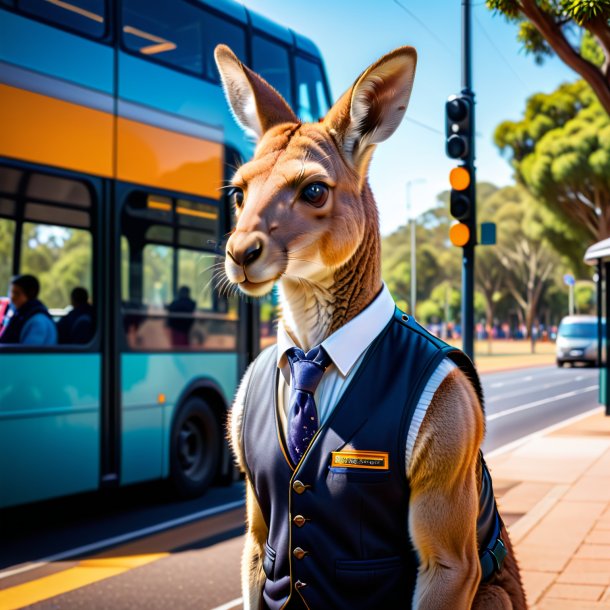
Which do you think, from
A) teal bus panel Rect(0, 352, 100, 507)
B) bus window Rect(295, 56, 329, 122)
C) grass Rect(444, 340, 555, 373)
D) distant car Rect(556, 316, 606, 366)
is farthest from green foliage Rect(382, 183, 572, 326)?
teal bus panel Rect(0, 352, 100, 507)

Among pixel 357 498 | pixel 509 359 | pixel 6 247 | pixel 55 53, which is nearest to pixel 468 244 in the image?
pixel 55 53

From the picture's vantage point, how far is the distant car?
39.8 m

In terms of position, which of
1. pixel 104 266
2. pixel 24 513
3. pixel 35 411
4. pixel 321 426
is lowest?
pixel 24 513

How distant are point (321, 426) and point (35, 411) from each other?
6116 mm

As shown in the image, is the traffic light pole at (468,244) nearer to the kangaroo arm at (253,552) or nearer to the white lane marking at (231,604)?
the white lane marking at (231,604)

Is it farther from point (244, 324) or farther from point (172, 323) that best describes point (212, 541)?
point (244, 324)

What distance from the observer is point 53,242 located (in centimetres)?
775

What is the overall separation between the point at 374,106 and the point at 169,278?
7.29 m

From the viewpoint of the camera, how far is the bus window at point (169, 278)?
335 inches

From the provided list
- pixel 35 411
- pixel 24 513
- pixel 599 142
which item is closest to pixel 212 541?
pixel 35 411

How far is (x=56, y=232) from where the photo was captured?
7.80 m

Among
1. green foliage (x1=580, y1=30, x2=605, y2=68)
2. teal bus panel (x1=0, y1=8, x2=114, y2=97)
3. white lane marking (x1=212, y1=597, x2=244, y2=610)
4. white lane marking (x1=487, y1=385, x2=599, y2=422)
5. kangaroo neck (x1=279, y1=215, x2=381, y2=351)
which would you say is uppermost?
green foliage (x1=580, y1=30, x2=605, y2=68)

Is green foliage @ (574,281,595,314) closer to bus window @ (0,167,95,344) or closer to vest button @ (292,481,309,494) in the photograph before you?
bus window @ (0,167,95,344)

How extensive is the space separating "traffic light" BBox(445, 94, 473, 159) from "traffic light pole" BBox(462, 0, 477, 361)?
0.05m
